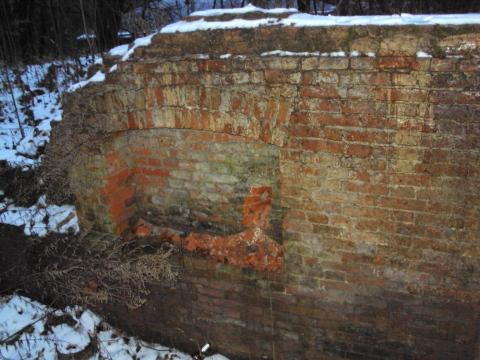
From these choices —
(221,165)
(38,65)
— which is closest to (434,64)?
(221,165)

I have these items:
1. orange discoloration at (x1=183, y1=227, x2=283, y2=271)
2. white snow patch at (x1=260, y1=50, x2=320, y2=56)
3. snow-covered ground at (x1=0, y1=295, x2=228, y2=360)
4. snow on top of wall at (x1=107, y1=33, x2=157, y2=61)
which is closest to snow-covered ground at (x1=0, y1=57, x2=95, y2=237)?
snow-covered ground at (x1=0, y1=295, x2=228, y2=360)

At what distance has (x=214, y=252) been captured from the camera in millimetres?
3506

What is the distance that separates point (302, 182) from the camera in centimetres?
294

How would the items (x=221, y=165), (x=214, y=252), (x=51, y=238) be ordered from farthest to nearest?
1. (x=51, y=238)
2. (x=214, y=252)
3. (x=221, y=165)

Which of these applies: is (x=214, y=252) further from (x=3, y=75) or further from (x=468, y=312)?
(x=3, y=75)

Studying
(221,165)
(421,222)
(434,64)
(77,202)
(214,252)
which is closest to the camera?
(434,64)

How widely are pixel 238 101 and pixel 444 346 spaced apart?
2.32m

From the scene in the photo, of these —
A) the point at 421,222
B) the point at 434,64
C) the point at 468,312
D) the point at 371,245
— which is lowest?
the point at 468,312

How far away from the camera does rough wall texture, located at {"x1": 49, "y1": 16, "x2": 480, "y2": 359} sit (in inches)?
99.1

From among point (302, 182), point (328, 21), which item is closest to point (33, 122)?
point (302, 182)

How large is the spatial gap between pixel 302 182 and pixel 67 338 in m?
2.79

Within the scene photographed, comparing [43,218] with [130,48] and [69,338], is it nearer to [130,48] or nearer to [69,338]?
[69,338]

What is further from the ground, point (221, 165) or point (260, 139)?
point (260, 139)

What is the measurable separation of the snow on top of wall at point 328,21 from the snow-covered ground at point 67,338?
9.36 feet
